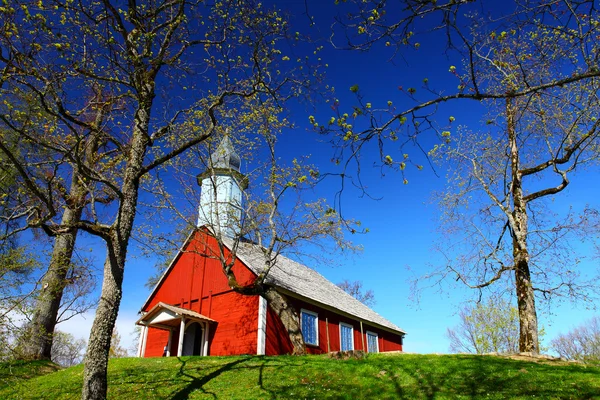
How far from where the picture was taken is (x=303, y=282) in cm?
2612

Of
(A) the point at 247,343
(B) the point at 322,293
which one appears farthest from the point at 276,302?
(B) the point at 322,293

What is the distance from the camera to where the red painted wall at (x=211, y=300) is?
20.4 meters

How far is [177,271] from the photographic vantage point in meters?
25.4

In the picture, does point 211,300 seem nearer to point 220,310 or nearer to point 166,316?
point 220,310

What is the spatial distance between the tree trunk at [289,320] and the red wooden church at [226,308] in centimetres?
212

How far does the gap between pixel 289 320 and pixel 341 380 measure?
226 inches

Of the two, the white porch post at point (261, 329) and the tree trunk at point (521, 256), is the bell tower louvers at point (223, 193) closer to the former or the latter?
the white porch post at point (261, 329)

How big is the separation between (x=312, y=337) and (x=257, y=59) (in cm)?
1639

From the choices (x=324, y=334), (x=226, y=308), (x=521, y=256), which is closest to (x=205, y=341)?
(x=226, y=308)

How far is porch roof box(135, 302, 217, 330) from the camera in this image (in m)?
20.8

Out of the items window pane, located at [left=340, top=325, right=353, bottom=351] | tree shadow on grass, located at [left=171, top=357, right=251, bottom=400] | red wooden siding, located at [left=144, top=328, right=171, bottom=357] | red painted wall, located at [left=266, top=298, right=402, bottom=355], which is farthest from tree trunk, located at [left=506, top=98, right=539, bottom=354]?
red wooden siding, located at [left=144, top=328, right=171, bottom=357]

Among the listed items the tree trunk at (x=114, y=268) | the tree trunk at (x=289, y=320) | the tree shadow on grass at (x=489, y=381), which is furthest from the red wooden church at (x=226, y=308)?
the tree shadow on grass at (x=489, y=381)

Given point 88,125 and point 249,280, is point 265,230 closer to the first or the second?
point 249,280

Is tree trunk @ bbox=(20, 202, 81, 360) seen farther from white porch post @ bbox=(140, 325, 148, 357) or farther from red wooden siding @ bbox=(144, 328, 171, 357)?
red wooden siding @ bbox=(144, 328, 171, 357)
